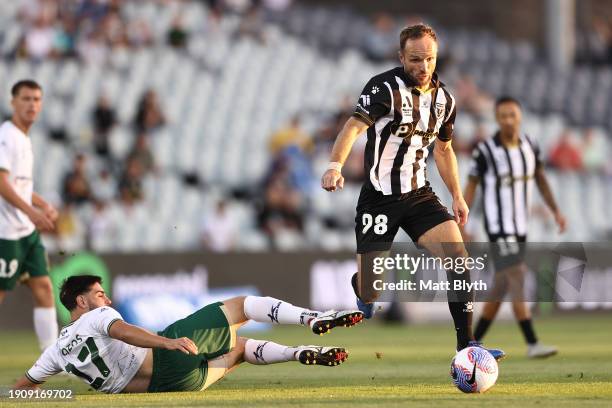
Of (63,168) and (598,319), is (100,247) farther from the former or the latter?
(598,319)

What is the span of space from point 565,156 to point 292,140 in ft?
17.1

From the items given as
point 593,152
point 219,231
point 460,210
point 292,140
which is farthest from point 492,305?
point 593,152

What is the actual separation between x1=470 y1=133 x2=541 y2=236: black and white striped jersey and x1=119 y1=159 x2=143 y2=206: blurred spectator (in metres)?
7.62

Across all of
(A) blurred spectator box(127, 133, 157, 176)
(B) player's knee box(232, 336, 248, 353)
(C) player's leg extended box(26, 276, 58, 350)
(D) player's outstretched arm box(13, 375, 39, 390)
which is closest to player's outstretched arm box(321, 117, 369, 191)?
(B) player's knee box(232, 336, 248, 353)

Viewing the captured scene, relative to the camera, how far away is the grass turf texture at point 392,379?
774cm

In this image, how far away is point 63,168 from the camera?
19.0 m

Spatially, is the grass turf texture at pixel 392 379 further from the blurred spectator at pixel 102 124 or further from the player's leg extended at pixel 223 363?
the blurred spectator at pixel 102 124

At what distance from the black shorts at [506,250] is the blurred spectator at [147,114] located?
9.13 metres

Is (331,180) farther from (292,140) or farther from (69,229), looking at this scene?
(292,140)

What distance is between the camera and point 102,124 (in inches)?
773

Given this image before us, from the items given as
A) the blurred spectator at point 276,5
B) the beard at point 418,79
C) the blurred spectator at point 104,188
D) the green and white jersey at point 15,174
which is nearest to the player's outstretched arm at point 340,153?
the beard at point 418,79

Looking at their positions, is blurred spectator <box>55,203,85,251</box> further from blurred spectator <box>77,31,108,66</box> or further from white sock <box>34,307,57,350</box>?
white sock <box>34,307,57,350</box>

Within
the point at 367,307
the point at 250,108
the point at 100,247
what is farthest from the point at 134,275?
the point at 367,307

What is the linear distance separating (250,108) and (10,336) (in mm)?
7453
